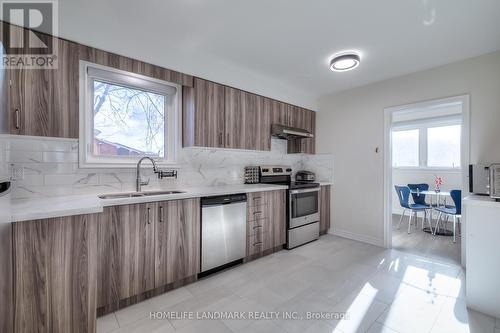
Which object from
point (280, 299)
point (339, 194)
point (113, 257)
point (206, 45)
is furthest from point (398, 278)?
point (206, 45)

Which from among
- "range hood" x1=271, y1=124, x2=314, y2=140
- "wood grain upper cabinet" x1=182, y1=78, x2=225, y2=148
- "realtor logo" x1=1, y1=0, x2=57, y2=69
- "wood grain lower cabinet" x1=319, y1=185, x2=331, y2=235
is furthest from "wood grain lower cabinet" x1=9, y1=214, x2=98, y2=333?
"wood grain lower cabinet" x1=319, y1=185, x2=331, y2=235

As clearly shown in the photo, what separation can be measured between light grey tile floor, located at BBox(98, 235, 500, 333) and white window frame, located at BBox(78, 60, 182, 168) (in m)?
1.36

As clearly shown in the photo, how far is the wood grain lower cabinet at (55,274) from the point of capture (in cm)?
121

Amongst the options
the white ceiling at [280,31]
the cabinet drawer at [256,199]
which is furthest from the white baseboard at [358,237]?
the white ceiling at [280,31]

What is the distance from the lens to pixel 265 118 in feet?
10.8

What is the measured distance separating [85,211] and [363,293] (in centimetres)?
238

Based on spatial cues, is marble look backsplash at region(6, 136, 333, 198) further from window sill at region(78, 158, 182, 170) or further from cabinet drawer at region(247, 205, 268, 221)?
cabinet drawer at region(247, 205, 268, 221)

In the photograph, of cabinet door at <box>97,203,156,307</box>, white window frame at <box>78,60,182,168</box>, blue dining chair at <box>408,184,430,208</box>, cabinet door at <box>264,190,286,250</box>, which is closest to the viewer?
cabinet door at <box>97,203,156,307</box>

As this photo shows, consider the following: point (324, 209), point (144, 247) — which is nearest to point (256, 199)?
point (144, 247)

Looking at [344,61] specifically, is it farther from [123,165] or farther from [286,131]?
[123,165]

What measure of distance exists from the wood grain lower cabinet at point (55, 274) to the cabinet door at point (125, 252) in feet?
0.95

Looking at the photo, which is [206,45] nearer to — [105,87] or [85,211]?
[105,87]

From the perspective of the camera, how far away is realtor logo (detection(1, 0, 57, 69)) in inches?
61.8

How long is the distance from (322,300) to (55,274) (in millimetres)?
1993
